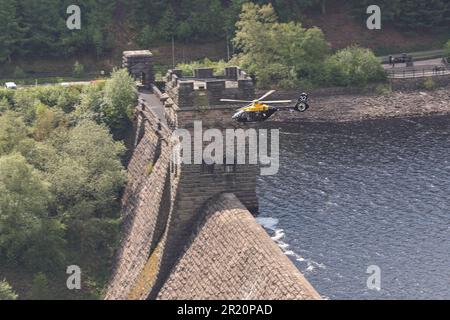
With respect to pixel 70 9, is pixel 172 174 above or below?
below

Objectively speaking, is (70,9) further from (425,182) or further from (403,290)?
(403,290)

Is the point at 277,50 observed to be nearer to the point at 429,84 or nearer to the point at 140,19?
the point at 429,84

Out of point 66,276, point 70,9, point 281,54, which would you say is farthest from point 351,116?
point 66,276

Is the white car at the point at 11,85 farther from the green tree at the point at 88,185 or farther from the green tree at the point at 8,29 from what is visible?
the green tree at the point at 88,185

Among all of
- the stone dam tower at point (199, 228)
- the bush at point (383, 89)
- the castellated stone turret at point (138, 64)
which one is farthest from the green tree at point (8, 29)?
the stone dam tower at point (199, 228)

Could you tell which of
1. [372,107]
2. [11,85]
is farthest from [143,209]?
[372,107]
